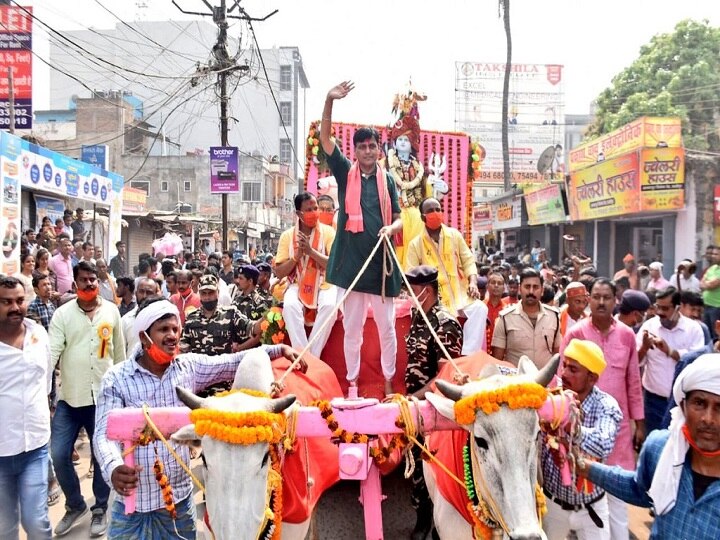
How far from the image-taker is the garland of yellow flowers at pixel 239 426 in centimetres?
264

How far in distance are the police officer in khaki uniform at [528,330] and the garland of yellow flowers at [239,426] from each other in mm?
3288

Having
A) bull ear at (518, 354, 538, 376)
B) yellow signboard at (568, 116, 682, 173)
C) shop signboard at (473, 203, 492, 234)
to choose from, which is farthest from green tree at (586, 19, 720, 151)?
bull ear at (518, 354, 538, 376)

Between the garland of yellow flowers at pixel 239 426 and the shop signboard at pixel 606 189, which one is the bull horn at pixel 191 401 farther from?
the shop signboard at pixel 606 189

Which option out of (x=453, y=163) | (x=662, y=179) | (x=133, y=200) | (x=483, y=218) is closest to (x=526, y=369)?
(x=453, y=163)

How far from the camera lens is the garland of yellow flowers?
264cm

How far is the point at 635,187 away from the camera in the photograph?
51.8 feet

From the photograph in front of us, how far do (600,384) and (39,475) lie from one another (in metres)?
4.14

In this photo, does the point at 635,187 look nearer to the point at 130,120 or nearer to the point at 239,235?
the point at 239,235

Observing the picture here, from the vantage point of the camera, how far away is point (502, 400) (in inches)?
109

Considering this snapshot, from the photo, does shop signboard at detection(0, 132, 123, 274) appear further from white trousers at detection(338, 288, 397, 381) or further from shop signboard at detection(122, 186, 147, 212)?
white trousers at detection(338, 288, 397, 381)

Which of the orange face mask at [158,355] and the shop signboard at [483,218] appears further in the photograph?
the shop signboard at [483,218]

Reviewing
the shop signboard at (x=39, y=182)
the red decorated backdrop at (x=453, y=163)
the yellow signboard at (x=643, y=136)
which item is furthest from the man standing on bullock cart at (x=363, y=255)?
the yellow signboard at (x=643, y=136)

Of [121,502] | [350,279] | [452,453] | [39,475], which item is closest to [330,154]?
[350,279]

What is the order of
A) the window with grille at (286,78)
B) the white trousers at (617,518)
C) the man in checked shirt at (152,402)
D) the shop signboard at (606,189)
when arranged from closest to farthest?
1. the man in checked shirt at (152,402)
2. the white trousers at (617,518)
3. the shop signboard at (606,189)
4. the window with grille at (286,78)
